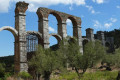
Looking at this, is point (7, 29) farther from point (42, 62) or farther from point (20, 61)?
point (42, 62)

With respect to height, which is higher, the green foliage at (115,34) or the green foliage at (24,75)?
the green foliage at (115,34)

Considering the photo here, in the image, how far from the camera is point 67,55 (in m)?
19.3

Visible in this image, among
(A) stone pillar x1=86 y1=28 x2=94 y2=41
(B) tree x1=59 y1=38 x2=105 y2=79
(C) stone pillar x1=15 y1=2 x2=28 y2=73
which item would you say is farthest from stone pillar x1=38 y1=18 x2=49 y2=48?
(A) stone pillar x1=86 y1=28 x2=94 y2=41

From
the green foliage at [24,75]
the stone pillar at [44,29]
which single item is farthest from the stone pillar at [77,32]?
the green foliage at [24,75]

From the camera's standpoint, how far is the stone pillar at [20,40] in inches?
806

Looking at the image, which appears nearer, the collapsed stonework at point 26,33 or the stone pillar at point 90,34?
the collapsed stonework at point 26,33

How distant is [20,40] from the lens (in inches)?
824

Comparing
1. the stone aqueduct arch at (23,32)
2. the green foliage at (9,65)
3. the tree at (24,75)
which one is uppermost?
the stone aqueduct arch at (23,32)

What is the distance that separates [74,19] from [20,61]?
44.1ft

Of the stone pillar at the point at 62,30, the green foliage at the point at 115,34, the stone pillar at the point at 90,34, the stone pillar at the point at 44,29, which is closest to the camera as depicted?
the stone pillar at the point at 44,29

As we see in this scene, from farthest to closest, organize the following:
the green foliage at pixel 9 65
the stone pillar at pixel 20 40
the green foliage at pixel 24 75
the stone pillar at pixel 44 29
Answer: the stone pillar at pixel 44 29, the green foliage at pixel 9 65, the stone pillar at pixel 20 40, the green foliage at pixel 24 75

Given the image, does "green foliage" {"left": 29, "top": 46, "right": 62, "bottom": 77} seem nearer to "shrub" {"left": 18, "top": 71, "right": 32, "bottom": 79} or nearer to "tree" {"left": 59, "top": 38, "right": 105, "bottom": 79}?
"shrub" {"left": 18, "top": 71, "right": 32, "bottom": 79}

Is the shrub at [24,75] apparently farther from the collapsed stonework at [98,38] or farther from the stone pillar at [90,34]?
the stone pillar at [90,34]

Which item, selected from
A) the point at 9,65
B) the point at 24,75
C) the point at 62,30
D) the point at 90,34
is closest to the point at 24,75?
the point at 24,75
